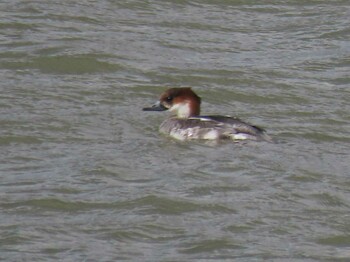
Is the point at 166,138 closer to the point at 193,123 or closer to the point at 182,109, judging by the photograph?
the point at 193,123

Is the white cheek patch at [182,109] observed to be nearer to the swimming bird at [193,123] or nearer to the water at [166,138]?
the swimming bird at [193,123]

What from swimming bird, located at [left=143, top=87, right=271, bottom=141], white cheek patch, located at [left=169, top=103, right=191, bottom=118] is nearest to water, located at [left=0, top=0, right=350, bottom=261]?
swimming bird, located at [left=143, top=87, right=271, bottom=141]

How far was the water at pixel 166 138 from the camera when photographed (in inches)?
375

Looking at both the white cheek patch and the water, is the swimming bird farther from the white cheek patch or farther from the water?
the water

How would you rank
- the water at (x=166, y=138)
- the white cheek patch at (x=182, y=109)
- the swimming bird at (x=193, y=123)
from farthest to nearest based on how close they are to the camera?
the white cheek patch at (x=182, y=109) → the swimming bird at (x=193, y=123) → the water at (x=166, y=138)

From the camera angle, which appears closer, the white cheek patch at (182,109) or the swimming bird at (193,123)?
the swimming bird at (193,123)

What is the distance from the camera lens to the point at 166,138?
40.7 feet

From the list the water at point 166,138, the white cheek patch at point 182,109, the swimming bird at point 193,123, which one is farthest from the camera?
the white cheek patch at point 182,109

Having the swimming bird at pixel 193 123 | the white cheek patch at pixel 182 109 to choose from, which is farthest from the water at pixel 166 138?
the white cheek patch at pixel 182 109

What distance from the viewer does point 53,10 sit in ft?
54.1

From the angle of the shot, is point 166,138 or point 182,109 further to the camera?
point 182,109

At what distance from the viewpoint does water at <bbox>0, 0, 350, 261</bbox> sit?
31.2ft

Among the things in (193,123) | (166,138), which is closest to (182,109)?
(193,123)

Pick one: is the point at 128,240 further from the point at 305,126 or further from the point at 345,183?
the point at 305,126
